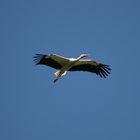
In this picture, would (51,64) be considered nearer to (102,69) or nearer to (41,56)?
(41,56)

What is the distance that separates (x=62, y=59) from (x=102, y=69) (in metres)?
2.02

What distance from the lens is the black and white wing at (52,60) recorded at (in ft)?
82.2

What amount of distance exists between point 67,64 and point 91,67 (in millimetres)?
1280

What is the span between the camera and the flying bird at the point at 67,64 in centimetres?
2519

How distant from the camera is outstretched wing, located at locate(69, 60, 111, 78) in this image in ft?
85.2

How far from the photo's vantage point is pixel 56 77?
25.4 metres

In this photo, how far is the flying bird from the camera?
992 inches

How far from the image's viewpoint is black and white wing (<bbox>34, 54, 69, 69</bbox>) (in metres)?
25.1

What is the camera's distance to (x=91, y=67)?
2625 cm

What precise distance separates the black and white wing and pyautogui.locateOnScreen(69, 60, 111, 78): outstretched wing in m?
0.70

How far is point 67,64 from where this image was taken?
83.6ft

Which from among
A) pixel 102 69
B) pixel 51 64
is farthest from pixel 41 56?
pixel 102 69

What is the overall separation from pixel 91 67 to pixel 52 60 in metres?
1.83

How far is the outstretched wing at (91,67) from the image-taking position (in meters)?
26.0
